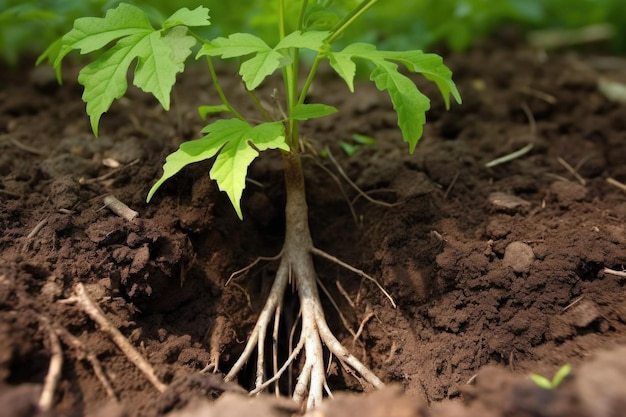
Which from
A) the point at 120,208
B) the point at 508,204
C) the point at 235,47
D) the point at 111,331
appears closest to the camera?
the point at 111,331

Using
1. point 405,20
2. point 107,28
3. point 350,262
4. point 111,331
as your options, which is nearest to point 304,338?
point 350,262

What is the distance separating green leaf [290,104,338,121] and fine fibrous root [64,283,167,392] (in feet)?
3.07

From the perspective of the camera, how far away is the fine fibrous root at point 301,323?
1947 mm

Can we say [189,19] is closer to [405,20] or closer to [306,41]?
[306,41]

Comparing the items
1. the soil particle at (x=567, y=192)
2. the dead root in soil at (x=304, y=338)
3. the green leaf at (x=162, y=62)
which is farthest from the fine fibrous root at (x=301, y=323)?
the soil particle at (x=567, y=192)

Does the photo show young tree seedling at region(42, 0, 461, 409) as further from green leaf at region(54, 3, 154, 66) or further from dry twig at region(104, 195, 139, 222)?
dry twig at region(104, 195, 139, 222)

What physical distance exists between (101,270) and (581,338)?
161cm

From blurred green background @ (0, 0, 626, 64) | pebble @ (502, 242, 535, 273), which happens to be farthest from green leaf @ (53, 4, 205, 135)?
pebble @ (502, 242, 535, 273)

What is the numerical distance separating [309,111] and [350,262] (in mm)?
701

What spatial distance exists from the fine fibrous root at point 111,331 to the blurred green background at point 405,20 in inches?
73.3

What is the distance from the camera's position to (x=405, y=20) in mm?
4047

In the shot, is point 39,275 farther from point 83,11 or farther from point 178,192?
point 83,11

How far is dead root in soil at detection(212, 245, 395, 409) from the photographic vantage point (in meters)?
1.94

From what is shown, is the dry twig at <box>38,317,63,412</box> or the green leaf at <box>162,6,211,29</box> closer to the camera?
the dry twig at <box>38,317,63,412</box>
